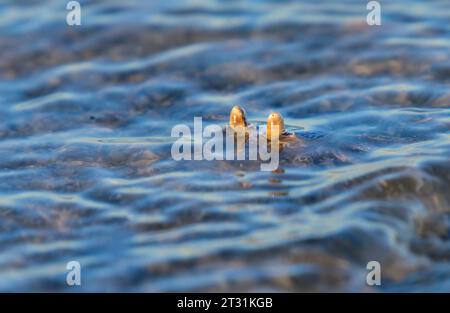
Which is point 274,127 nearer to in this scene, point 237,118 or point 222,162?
point 237,118

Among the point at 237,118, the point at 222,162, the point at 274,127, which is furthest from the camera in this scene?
the point at 237,118

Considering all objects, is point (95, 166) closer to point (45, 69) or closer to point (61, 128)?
point (61, 128)

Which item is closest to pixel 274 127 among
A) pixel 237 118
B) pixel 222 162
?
pixel 237 118

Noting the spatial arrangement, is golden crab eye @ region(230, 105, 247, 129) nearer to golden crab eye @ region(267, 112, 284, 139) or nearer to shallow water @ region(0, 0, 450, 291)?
golden crab eye @ region(267, 112, 284, 139)

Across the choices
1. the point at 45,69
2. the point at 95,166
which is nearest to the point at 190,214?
the point at 95,166

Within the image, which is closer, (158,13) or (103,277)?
(103,277)

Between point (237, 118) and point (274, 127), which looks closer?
point (274, 127)

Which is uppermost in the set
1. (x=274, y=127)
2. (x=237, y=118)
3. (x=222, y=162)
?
(x=237, y=118)
